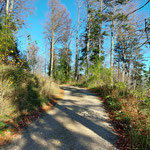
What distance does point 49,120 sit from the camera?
3650 millimetres

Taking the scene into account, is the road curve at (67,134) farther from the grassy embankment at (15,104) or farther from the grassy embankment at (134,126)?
the grassy embankment at (15,104)

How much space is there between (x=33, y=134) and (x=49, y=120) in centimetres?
89

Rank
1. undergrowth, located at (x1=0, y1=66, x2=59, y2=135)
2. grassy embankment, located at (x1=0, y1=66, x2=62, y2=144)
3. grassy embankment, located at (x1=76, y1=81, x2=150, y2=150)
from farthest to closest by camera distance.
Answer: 1. undergrowth, located at (x1=0, y1=66, x2=59, y2=135)
2. grassy embankment, located at (x1=0, y1=66, x2=62, y2=144)
3. grassy embankment, located at (x1=76, y1=81, x2=150, y2=150)

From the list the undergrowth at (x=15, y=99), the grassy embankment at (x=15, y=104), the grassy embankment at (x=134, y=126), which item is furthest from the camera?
the undergrowth at (x=15, y=99)

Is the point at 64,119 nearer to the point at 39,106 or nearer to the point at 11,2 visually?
the point at 39,106

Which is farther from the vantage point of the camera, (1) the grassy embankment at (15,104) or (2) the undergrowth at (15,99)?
(2) the undergrowth at (15,99)

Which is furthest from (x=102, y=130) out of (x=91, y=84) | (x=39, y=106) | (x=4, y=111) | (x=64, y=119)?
(x=91, y=84)

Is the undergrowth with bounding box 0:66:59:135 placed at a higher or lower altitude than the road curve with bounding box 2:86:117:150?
higher

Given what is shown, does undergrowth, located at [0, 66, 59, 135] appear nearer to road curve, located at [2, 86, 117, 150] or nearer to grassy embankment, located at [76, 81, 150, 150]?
road curve, located at [2, 86, 117, 150]

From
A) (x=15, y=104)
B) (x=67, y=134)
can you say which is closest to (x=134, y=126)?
(x=67, y=134)

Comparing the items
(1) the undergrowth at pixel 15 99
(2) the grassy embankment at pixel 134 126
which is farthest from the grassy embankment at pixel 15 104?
(2) the grassy embankment at pixel 134 126

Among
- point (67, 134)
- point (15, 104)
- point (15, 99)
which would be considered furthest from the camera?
point (15, 99)

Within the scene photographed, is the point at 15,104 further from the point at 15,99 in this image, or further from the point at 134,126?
the point at 134,126

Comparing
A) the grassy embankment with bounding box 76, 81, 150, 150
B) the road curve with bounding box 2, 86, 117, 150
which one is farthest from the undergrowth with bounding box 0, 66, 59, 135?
the grassy embankment with bounding box 76, 81, 150, 150
